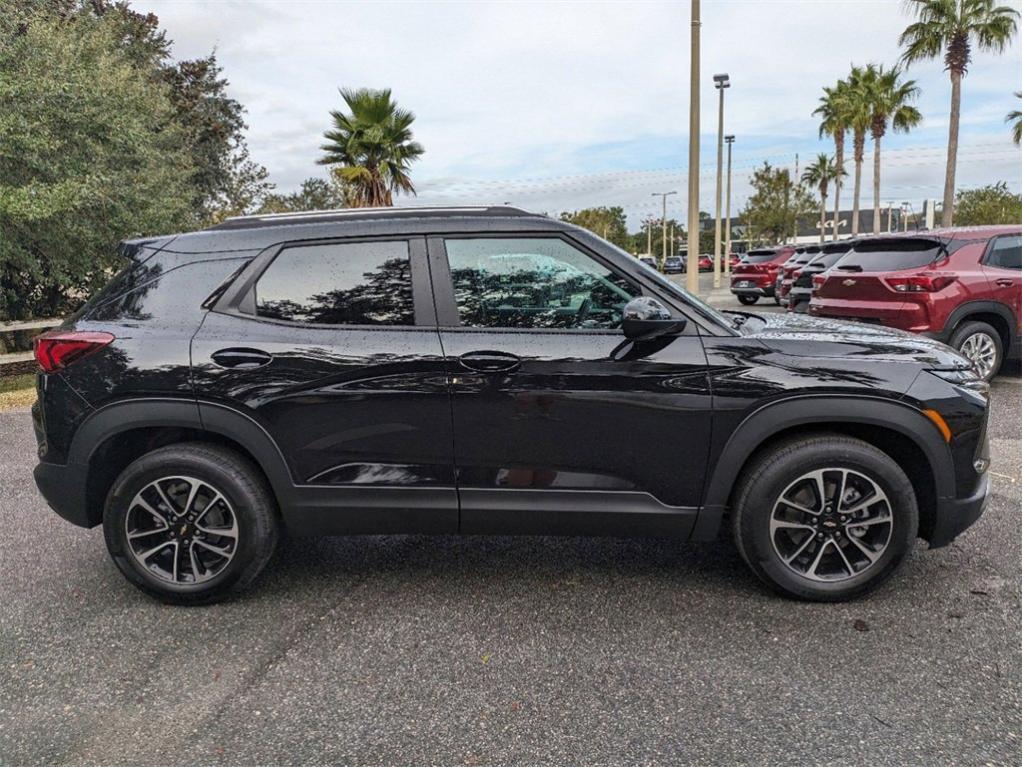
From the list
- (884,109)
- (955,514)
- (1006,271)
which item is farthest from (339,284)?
(884,109)

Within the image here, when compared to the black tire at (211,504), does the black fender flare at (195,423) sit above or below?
above

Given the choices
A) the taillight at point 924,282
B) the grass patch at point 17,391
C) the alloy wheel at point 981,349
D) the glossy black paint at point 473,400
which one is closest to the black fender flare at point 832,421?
the glossy black paint at point 473,400

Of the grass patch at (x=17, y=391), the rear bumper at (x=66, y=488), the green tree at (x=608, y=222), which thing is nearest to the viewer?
the rear bumper at (x=66, y=488)

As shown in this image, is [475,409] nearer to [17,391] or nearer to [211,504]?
[211,504]

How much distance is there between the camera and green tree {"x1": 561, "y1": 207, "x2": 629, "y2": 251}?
83375mm

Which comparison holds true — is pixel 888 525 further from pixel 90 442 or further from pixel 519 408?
pixel 90 442

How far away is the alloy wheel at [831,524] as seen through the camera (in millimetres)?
3221

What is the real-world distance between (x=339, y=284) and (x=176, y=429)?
1.02 m

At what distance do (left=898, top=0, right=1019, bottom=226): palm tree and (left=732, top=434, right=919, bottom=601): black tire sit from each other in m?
26.3

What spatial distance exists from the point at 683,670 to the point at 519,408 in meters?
1.21

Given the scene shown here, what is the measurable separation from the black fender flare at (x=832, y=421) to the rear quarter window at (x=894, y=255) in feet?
17.0

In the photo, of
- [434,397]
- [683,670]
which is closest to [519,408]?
[434,397]

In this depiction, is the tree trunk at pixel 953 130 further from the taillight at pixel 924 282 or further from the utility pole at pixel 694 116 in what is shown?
the taillight at pixel 924 282

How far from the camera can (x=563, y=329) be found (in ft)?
10.7
